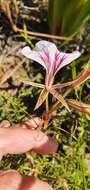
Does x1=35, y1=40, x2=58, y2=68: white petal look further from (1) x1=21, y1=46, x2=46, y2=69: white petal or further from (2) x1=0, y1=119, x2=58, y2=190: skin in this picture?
(2) x1=0, y1=119, x2=58, y2=190: skin

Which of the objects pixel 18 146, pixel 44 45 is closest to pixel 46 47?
pixel 44 45

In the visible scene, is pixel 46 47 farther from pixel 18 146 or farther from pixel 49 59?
pixel 18 146

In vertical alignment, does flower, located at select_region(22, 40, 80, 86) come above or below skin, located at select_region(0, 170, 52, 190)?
above

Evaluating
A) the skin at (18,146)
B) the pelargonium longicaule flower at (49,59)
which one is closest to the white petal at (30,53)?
the pelargonium longicaule flower at (49,59)

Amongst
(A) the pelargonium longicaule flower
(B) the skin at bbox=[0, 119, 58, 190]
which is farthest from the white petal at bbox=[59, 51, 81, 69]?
(B) the skin at bbox=[0, 119, 58, 190]

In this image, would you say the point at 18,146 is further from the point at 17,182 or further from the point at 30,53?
the point at 30,53

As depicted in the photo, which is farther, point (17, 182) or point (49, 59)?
point (17, 182)

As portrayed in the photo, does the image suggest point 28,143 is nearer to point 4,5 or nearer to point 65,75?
point 65,75

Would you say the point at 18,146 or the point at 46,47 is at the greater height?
the point at 46,47

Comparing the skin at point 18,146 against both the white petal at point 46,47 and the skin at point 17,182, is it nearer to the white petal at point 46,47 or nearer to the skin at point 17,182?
the skin at point 17,182
